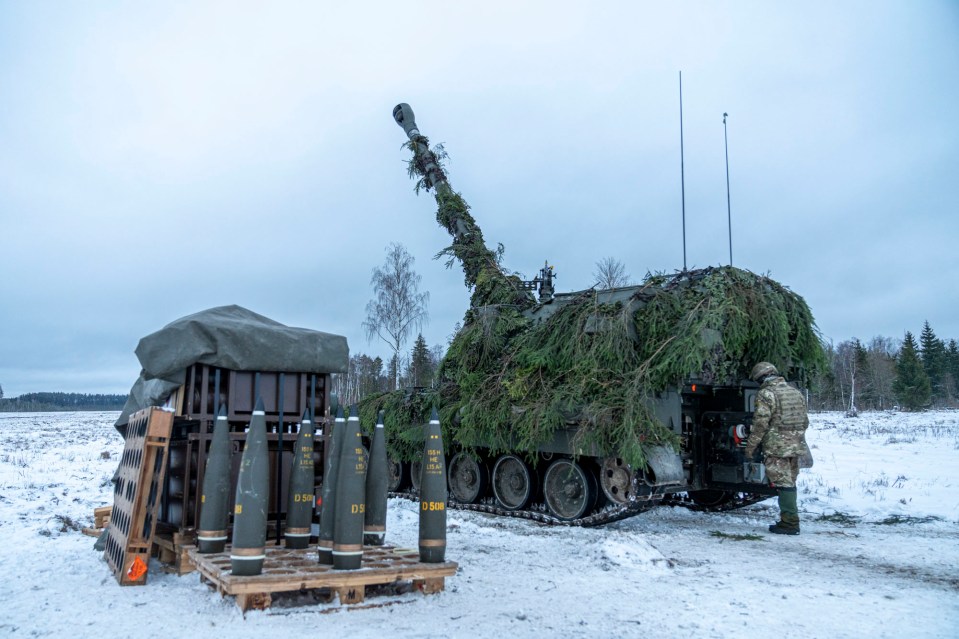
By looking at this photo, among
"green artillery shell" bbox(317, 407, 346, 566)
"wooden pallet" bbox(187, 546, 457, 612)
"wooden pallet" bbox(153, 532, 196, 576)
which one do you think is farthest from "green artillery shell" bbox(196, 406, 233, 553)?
"green artillery shell" bbox(317, 407, 346, 566)

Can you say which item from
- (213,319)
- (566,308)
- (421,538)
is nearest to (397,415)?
(566,308)

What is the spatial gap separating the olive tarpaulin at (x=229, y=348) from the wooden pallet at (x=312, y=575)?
1468 millimetres

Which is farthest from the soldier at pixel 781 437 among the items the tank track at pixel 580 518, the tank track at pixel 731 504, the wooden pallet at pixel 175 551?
the wooden pallet at pixel 175 551

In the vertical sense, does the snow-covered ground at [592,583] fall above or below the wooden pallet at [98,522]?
below

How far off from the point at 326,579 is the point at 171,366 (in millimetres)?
2403

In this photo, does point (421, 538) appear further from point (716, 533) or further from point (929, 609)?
point (716, 533)

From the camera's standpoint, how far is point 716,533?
828cm

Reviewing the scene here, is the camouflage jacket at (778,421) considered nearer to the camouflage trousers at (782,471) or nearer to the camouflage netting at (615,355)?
the camouflage trousers at (782,471)

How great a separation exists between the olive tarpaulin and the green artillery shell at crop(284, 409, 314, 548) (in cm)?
99

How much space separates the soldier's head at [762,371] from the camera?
8648mm

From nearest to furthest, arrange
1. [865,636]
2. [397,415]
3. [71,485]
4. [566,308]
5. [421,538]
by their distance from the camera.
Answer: [865,636] < [421,538] < [566,308] < [71,485] < [397,415]

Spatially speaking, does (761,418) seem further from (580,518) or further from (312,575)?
(312,575)

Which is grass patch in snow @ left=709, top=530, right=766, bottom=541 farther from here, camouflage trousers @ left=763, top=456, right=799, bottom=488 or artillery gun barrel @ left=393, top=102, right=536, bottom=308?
artillery gun barrel @ left=393, top=102, right=536, bottom=308

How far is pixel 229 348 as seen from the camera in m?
6.10
